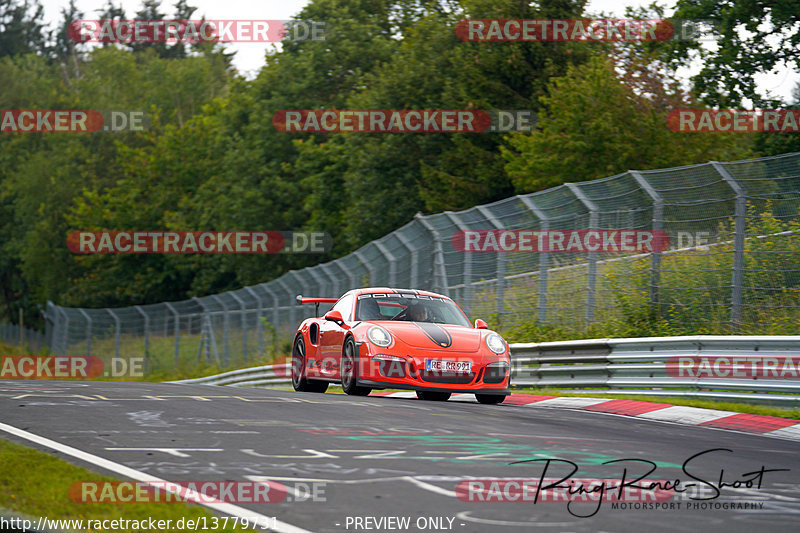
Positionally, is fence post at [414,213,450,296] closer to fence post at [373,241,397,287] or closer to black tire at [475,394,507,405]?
fence post at [373,241,397,287]

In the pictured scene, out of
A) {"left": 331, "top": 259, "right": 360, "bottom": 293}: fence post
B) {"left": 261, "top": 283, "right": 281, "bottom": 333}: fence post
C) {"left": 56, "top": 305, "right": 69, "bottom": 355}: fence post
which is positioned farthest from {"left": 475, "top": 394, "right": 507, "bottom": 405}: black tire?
{"left": 56, "top": 305, "right": 69, "bottom": 355}: fence post

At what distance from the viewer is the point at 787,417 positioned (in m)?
10.8

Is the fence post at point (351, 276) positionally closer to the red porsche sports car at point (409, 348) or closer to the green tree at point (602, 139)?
the red porsche sports car at point (409, 348)

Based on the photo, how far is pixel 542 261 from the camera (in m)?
16.6

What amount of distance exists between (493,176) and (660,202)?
23.7 m

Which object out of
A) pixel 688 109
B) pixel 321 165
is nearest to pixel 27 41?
pixel 321 165

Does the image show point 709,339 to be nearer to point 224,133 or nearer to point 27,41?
point 224,133

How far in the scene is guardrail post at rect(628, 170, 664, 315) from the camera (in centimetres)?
1466

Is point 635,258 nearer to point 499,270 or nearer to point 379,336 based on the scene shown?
point 499,270
